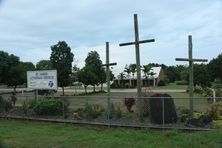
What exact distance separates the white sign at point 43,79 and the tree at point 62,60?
70.0 ft

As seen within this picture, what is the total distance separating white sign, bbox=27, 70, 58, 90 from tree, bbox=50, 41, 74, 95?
70.0 ft

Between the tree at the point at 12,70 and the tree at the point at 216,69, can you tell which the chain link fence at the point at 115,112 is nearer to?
the tree at the point at 12,70

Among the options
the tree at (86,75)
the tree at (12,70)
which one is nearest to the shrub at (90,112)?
the tree at (12,70)

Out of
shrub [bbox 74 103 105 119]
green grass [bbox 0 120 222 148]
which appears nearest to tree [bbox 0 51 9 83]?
shrub [bbox 74 103 105 119]

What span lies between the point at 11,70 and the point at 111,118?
74.3 ft

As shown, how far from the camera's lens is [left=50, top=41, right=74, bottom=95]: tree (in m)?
42.9

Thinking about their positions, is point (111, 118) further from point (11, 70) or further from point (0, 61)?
point (11, 70)

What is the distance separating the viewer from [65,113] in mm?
17625

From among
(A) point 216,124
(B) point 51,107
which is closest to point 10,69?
(B) point 51,107

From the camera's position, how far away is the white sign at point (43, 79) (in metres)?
20.2

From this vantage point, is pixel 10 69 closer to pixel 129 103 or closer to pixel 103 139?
pixel 129 103

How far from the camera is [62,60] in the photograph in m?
43.4

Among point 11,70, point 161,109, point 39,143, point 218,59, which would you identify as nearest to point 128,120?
point 161,109

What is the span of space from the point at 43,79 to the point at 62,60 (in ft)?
75.1
